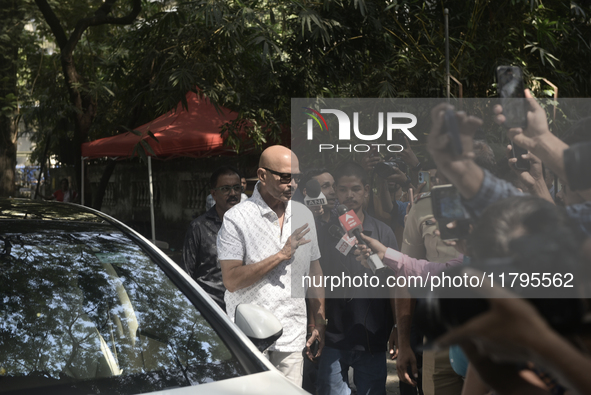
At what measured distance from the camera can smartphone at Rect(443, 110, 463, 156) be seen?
0.74 m

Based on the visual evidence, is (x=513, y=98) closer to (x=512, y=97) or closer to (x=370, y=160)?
(x=512, y=97)

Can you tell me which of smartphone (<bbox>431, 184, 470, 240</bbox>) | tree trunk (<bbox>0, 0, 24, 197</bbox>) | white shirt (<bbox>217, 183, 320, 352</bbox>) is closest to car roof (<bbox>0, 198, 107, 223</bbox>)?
white shirt (<bbox>217, 183, 320, 352</bbox>)

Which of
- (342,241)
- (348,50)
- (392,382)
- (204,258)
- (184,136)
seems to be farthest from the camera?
(184,136)

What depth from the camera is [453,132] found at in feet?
2.42

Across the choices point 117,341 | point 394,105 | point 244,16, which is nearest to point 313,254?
point 394,105

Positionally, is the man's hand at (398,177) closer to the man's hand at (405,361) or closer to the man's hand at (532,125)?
the man's hand at (405,361)

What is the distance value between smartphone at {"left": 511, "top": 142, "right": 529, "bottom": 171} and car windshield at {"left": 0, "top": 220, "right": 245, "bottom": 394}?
1.33m

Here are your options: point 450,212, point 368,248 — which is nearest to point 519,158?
point 450,212

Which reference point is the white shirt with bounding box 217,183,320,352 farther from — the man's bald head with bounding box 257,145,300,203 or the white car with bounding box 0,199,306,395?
the white car with bounding box 0,199,306,395

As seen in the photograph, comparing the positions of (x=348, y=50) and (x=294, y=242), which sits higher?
(x=348, y=50)

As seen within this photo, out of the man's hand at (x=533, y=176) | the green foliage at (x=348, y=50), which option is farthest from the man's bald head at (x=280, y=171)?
the man's hand at (x=533, y=176)

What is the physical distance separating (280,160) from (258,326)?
1.13m

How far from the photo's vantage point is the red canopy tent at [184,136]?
25.5 feet

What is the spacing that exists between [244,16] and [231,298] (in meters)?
3.01
